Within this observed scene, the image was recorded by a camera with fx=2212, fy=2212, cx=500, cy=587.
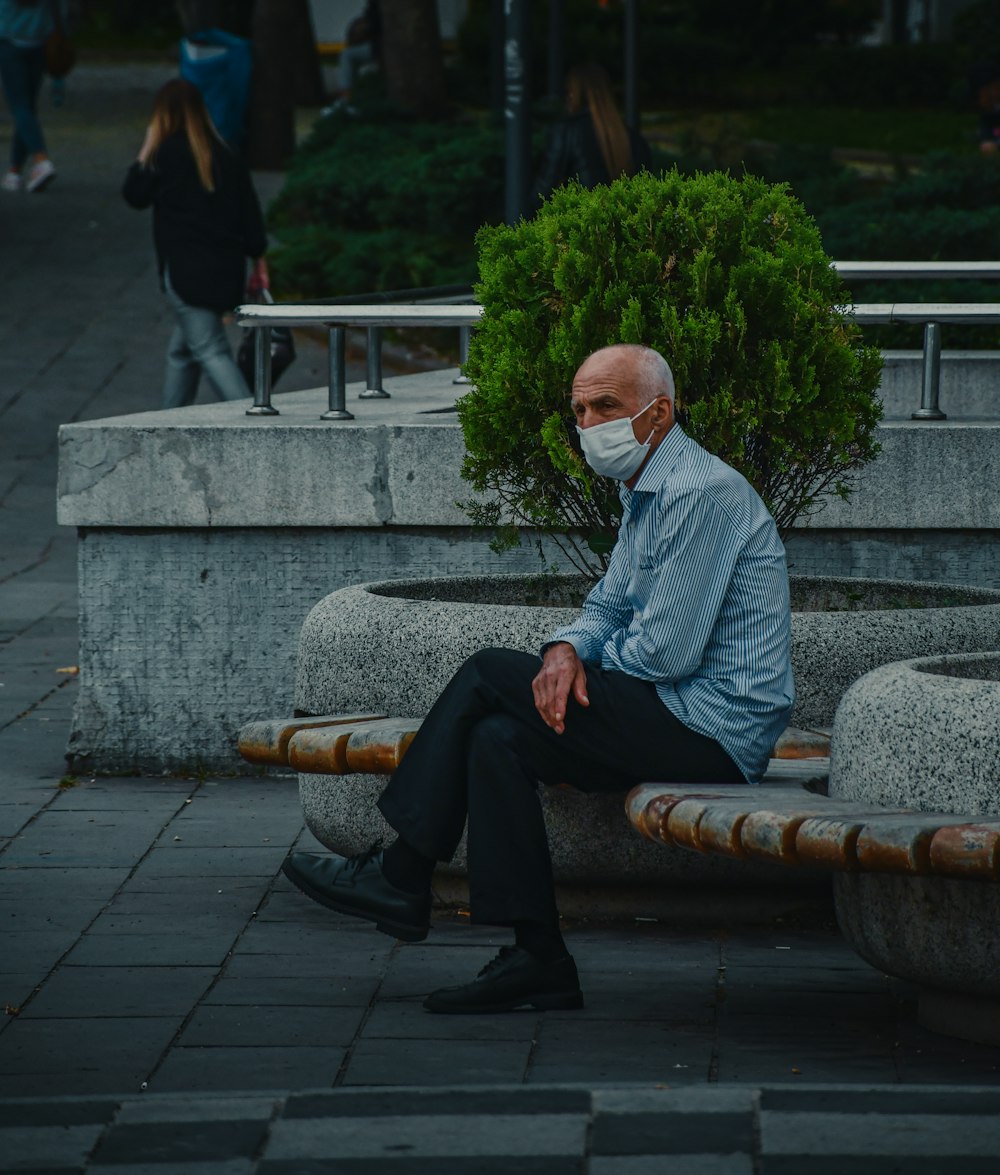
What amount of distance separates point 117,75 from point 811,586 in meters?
30.5

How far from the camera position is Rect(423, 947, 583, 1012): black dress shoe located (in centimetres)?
474

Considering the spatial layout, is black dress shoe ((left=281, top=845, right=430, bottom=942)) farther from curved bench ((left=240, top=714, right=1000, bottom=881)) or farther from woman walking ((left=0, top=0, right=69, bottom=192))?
woman walking ((left=0, top=0, right=69, bottom=192))

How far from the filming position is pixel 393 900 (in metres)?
4.99

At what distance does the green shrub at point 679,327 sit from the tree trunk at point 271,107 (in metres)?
19.4

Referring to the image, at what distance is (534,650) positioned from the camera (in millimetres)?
5449

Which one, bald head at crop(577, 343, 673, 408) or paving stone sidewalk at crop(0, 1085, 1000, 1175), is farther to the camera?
bald head at crop(577, 343, 673, 408)

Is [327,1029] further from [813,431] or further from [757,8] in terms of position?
[757,8]

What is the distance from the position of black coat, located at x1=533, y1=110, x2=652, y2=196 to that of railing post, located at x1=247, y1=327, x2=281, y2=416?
3.97 meters

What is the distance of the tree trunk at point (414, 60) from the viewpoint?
2498cm

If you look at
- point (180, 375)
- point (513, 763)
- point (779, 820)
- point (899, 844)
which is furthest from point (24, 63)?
point (899, 844)

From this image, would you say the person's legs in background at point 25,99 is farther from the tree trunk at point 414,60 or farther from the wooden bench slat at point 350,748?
the wooden bench slat at point 350,748

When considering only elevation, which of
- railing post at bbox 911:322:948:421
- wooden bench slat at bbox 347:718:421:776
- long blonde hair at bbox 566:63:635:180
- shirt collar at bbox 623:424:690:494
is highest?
long blonde hair at bbox 566:63:635:180

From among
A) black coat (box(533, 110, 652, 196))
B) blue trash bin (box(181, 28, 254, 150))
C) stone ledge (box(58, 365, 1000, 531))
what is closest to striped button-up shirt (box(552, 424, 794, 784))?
stone ledge (box(58, 365, 1000, 531))

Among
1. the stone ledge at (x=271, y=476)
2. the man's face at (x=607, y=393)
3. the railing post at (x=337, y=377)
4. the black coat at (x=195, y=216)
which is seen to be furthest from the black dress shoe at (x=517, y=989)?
the black coat at (x=195, y=216)
